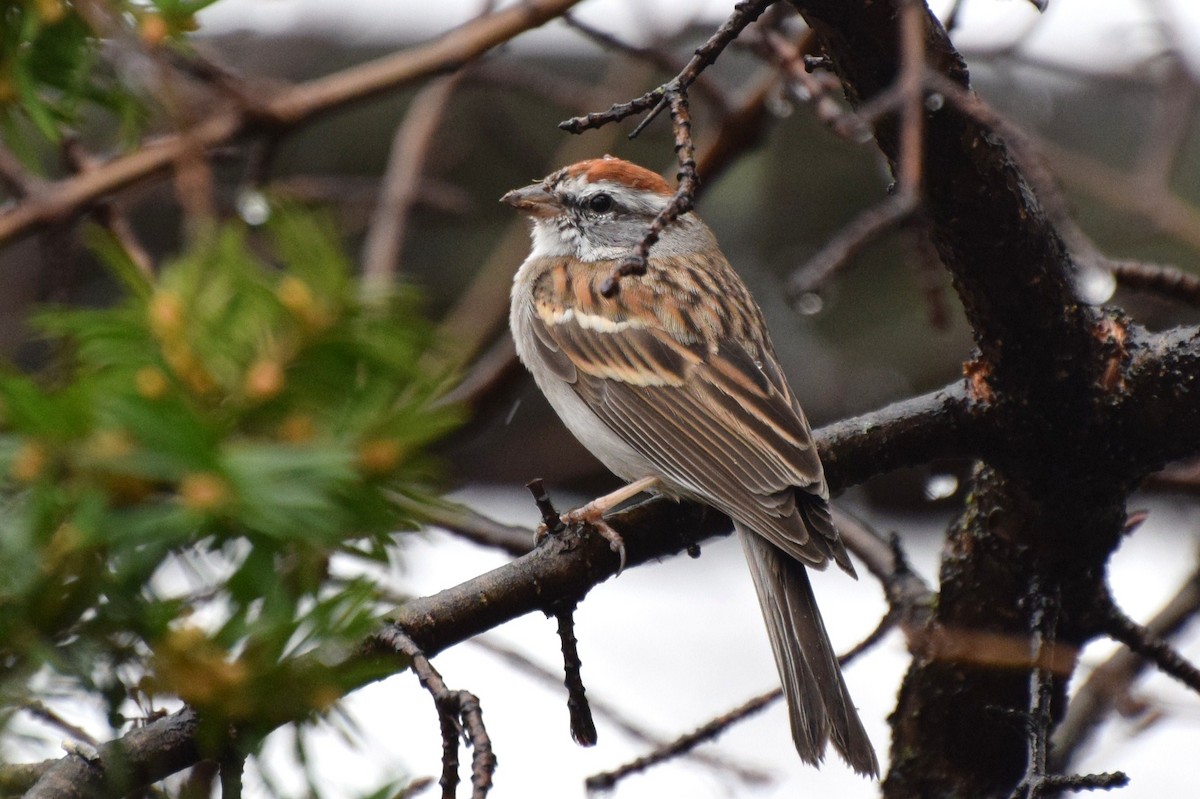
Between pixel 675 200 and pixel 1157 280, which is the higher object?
pixel 1157 280

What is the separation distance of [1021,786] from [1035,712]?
299 millimetres

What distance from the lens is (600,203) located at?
15.6 ft

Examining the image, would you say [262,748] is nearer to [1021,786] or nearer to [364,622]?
[364,622]

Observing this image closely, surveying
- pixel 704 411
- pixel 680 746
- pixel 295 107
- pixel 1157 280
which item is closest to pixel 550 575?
pixel 680 746

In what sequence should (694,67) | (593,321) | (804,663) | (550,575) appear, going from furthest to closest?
(593,321) → (804,663) → (550,575) → (694,67)

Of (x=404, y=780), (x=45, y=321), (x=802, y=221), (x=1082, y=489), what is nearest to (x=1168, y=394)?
(x=1082, y=489)

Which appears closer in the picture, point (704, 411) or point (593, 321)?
point (704, 411)

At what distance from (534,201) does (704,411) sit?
1.24 meters

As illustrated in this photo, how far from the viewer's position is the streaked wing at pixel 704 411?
3.37m

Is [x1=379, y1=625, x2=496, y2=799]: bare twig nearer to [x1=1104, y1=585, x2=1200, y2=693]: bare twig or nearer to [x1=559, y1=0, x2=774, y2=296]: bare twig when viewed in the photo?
[x1=559, y1=0, x2=774, y2=296]: bare twig

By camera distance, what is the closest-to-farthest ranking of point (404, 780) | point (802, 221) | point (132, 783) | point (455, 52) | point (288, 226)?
point (404, 780) → point (288, 226) → point (132, 783) → point (455, 52) → point (802, 221)

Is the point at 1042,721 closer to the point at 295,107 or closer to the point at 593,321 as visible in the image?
the point at 593,321

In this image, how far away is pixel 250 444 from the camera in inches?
64.4

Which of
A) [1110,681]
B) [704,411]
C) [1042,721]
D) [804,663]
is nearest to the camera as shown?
[1042,721]
